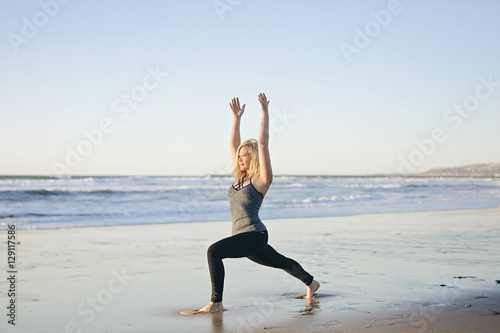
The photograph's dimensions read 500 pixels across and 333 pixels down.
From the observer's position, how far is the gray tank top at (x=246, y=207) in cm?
500

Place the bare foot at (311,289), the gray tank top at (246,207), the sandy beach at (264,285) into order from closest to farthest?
1. the sandy beach at (264,285)
2. the gray tank top at (246,207)
3. the bare foot at (311,289)

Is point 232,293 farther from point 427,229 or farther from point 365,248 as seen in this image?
point 427,229

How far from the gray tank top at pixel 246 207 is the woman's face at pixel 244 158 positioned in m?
0.19

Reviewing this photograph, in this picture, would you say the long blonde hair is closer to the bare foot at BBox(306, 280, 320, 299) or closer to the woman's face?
the woman's face

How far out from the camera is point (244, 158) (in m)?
5.11

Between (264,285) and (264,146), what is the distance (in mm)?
1950

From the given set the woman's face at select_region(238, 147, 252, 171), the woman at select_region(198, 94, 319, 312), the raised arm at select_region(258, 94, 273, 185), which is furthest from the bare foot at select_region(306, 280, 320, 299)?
the woman's face at select_region(238, 147, 252, 171)

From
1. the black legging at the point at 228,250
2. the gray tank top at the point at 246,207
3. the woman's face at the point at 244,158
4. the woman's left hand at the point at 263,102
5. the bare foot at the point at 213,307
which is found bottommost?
the bare foot at the point at 213,307

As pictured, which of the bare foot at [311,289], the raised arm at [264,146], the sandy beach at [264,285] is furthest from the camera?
the bare foot at [311,289]

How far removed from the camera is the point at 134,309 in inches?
198

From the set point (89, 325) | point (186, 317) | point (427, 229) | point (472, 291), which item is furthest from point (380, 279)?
point (427, 229)

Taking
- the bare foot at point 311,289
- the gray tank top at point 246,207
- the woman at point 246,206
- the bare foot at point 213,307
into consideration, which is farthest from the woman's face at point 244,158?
the bare foot at point 311,289

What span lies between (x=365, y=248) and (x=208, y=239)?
2.98 meters

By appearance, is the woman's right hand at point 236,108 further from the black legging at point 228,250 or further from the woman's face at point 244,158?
the black legging at point 228,250
